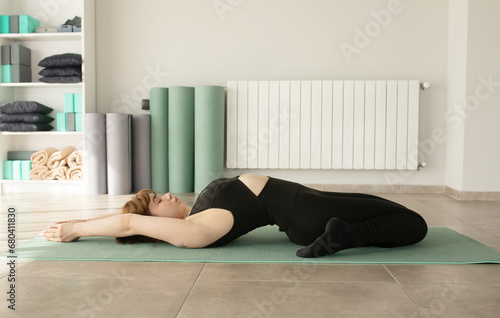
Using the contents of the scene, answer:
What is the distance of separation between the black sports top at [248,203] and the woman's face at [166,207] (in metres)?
0.07

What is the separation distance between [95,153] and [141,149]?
14.9 inches

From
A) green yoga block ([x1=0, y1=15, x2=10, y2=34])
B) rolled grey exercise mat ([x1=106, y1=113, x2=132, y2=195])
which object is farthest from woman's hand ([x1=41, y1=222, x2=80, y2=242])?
green yoga block ([x1=0, y1=15, x2=10, y2=34])

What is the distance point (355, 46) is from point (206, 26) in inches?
52.4

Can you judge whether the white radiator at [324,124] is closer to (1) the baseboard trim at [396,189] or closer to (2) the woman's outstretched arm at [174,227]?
(1) the baseboard trim at [396,189]

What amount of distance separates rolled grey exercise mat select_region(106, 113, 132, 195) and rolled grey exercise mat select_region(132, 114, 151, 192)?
98 millimetres

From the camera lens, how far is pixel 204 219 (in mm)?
1860

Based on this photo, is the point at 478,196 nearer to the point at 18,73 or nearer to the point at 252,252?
the point at 252,252

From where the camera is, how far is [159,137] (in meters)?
4.11

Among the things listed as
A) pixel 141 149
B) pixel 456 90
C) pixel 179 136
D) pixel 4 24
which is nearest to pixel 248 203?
pixel 179 136

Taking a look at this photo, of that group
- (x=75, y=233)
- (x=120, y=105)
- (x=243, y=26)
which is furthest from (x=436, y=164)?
(x=75, y=233)

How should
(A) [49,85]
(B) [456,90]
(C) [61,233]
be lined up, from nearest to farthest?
(C) [61,233] → (B) [456,90] → (A) [49,85]

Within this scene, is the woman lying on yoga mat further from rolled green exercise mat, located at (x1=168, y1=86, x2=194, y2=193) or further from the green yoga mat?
rolled green exercise mat, located at (x1=168, y1=86, x2=194, y2=193)

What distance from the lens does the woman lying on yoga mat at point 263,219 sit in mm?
1834

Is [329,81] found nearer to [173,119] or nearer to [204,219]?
[173,119]
